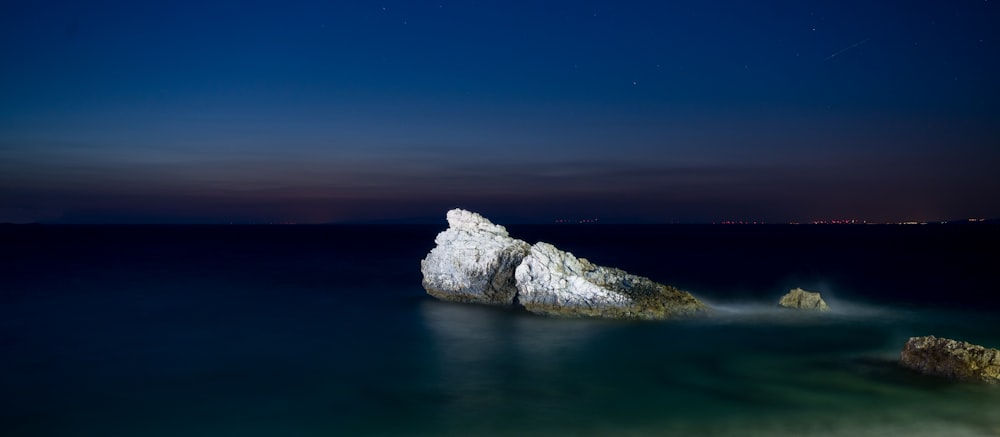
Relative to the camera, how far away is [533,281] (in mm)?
22391

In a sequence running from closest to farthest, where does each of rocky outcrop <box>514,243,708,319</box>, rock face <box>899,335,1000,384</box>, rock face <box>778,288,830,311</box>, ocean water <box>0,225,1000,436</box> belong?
1. ocean water <box>0,225,1000,436</box>
2. rock face <box>899,335,1000,384</box>
3. rocky outcrop <box>514,243,708,319</box>
4. rock face <box>778,288,830,311</box>

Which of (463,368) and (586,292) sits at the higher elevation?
(586,292)

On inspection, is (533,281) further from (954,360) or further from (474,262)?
(954,360)

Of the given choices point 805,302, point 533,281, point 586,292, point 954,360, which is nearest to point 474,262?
point 533,281

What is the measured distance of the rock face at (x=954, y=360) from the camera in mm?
13453

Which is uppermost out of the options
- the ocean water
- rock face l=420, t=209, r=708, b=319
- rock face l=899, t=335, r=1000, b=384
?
rock face l=420, t=209, r=708, b=319

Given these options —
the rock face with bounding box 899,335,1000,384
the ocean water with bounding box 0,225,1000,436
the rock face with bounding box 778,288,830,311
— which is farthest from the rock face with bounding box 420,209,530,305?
the rock face with bounding box 899,335,1000,384

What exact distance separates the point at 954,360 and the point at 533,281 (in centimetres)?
1141

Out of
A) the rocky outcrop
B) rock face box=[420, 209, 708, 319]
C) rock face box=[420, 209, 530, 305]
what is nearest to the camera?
the rocky outcrop

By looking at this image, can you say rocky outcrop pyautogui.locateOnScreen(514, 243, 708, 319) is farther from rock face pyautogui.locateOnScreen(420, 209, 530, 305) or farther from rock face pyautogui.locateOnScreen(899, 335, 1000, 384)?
rock face pyautogui.locateOnScreen(899, 335, 1000, 384)

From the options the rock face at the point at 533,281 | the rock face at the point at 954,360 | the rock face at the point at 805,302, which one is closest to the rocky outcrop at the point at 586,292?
the rock face at the point at 533,281

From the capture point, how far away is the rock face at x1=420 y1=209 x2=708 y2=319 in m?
21.5

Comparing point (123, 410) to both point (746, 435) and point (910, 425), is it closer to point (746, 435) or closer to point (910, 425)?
point (746, 435)

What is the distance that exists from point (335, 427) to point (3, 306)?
70.1 ft
